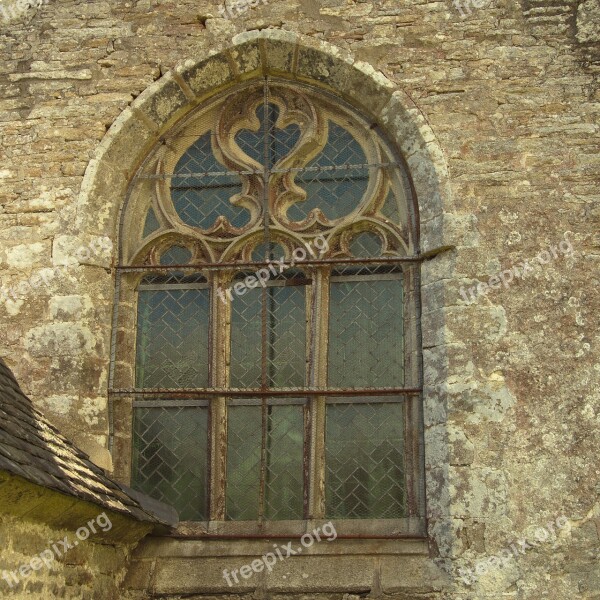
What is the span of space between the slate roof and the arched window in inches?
16.0

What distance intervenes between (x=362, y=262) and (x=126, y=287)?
4.91ft

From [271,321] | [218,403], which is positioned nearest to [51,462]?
[218,403]

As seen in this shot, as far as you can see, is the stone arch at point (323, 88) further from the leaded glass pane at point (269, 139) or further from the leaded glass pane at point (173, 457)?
the leaded glass pane at point (173, 457)

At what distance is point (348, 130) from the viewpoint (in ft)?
20.8

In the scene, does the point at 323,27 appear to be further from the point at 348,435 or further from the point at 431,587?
the point at 431,587

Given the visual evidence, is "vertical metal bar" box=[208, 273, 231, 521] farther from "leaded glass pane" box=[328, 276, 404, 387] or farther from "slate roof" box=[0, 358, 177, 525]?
"leaded glass pane" box=[328, 276, 404, 387]

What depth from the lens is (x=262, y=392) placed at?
18.7ft

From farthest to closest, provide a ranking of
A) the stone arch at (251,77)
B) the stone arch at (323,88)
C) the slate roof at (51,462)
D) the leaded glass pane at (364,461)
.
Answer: the stone arch at (251,77) < the stone arch at (323,88) < the leaded glass pane at (364,461) < the slate roof at (51,462)

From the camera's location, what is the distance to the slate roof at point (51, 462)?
409cm

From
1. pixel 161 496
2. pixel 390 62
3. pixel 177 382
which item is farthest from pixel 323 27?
pixel 161 496

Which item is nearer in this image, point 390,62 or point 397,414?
point 397,414

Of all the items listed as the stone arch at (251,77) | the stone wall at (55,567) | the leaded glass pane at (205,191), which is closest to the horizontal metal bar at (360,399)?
the stone arch at (251,77)

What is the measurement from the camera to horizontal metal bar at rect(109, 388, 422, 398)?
5660 millimetres

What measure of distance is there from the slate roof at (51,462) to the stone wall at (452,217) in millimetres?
304
